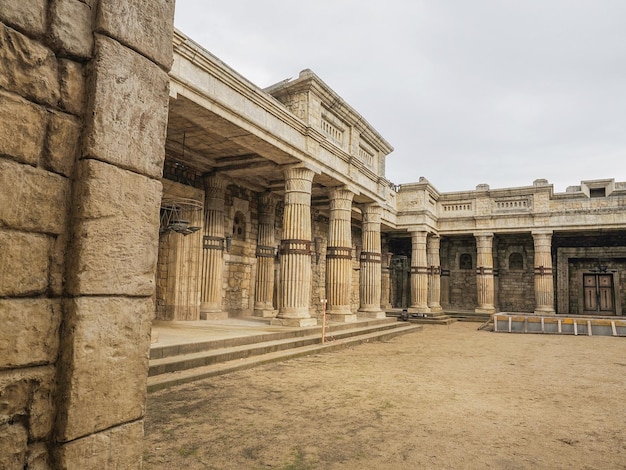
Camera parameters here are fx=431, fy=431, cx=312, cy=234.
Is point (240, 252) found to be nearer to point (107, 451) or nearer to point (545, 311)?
point (107, 451)

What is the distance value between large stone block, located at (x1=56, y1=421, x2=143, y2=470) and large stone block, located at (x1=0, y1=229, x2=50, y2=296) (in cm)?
64

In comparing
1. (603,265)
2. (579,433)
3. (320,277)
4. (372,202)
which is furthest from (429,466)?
(603,265)

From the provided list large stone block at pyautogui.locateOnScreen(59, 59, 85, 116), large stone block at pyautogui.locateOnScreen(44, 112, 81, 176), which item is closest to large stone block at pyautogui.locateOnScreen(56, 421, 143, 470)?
large stone block at pyautogui.locateOnScreen(44, 112, 81, 176)

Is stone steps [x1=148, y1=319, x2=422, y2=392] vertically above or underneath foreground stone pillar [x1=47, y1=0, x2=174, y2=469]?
underneath

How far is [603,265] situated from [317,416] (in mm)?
22118

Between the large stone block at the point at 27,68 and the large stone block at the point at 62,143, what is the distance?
87 mm

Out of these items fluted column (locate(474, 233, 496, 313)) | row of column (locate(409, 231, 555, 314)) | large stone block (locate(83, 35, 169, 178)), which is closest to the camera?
large stone block (locate(83, 35, 169, 178))

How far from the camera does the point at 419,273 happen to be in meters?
19.7

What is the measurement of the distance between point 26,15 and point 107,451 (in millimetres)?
2036

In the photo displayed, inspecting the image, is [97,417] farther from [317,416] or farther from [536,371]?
[536,371]

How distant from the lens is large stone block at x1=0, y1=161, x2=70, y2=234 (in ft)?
5.95

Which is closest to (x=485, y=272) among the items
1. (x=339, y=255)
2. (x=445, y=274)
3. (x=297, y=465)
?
(x=445, y=274)

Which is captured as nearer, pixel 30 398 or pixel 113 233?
pixel 30 398

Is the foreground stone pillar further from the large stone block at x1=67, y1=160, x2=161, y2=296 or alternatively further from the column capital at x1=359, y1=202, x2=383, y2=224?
the column capital at x1=359, y1=202, x2=383, y2=224
